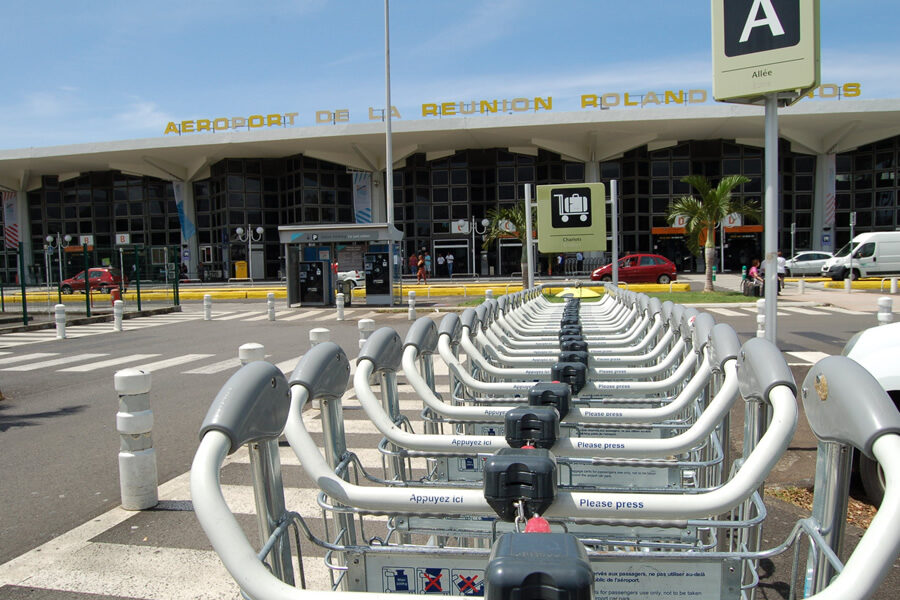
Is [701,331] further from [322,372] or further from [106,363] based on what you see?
[106,363]

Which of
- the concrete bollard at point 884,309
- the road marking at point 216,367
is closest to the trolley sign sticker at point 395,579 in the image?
the road marking at point 216,367

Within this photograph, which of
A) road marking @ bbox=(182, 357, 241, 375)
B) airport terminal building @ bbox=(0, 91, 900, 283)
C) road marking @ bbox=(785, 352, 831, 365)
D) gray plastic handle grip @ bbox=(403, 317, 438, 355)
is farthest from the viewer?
airport terminal building @ bbox=(0, 91, 900, 283)

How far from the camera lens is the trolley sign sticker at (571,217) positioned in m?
12.9

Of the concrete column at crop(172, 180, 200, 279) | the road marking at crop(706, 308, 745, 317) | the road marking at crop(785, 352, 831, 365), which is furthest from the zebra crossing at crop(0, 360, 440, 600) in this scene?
the concrete column at crop(172, 180, 200, 279)

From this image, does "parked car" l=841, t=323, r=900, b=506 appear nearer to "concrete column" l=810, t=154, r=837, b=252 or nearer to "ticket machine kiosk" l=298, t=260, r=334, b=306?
"ticket machine kiosk" l=298, t=260, r=334, b=306

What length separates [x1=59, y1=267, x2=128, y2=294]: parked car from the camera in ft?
78.6

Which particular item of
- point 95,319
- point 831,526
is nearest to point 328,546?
point 831,526

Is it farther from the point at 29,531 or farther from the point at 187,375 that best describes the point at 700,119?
the point at 29,531

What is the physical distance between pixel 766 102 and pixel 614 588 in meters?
5.13

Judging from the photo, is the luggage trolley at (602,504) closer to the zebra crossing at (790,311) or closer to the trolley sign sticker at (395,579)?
the trolley sign sticker at (395,579)

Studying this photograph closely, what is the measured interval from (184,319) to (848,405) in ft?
71.2

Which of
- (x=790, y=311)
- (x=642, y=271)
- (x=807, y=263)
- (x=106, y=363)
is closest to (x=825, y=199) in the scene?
(x=807, y=263)

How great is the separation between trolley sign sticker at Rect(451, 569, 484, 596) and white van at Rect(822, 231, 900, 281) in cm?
3340

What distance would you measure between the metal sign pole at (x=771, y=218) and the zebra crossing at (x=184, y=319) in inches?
551
